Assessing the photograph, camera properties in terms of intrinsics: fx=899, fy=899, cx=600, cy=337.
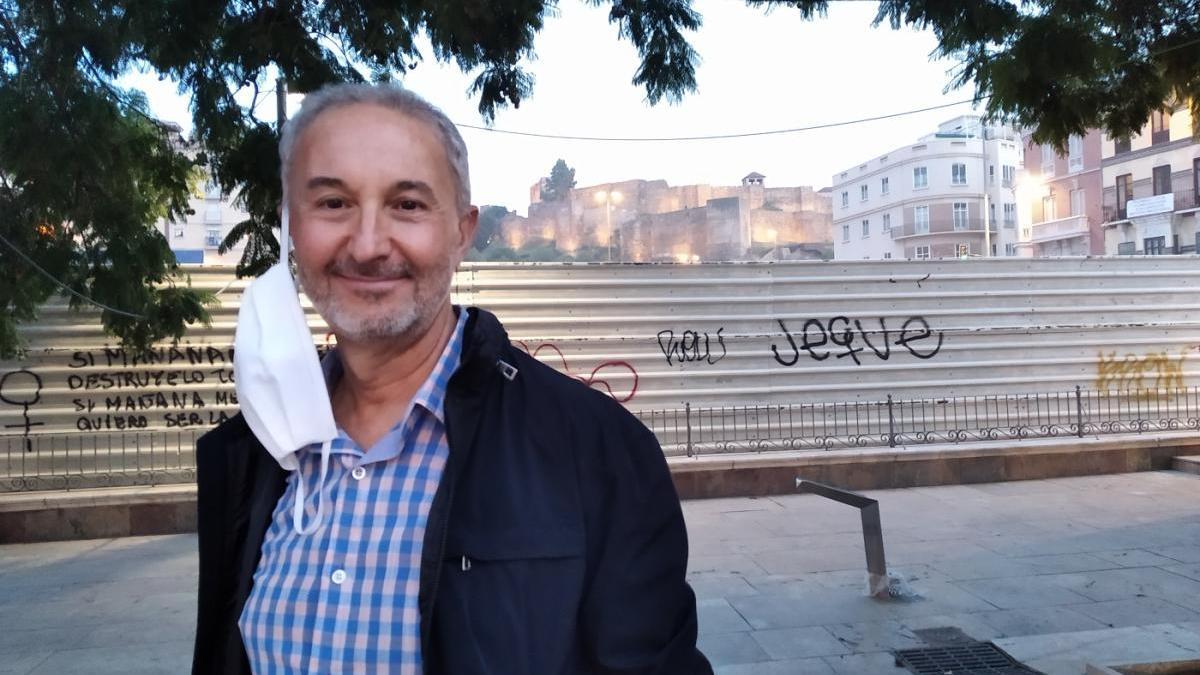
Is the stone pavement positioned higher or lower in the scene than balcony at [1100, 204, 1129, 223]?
lower

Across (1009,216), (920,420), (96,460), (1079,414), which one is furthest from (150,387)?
(1009,216)

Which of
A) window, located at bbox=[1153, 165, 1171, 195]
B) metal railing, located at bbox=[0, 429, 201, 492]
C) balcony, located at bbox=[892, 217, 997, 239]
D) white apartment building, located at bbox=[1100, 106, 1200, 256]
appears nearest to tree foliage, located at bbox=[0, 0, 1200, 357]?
metal railing, located at bbox=[0, 429, 201, 492]

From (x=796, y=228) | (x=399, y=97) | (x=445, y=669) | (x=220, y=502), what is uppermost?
(x=796, y=228)

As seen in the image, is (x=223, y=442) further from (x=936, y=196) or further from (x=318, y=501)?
(x=936, y=196)

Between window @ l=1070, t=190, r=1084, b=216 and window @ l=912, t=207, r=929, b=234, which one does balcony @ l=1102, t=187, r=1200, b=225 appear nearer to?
window @ l=1070, t=190, r=1084, b=216

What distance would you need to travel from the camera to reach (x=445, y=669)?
142 cm

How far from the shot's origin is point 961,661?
537 cm

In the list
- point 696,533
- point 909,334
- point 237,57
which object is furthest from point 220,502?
point 909,334

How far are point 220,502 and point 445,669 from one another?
2.13 feet

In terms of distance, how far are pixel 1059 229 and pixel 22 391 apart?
56.6 meters

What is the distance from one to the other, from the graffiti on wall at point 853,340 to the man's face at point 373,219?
10206mm

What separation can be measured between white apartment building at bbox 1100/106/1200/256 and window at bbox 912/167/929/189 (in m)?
15.5

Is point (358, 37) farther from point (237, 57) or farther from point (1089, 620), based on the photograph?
point (1089, 620)

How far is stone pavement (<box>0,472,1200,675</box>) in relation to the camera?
224 inches
